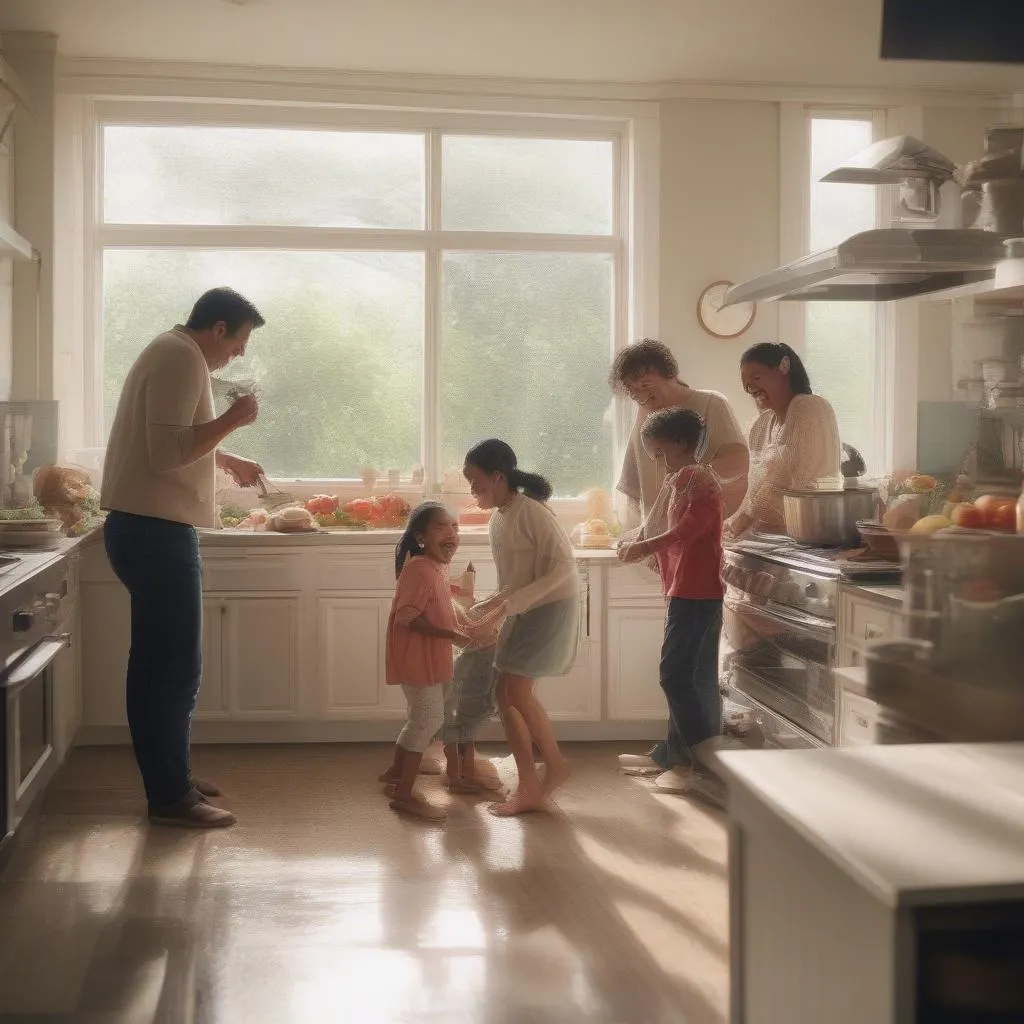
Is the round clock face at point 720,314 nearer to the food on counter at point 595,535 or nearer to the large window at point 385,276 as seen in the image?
the large window at point 385,276

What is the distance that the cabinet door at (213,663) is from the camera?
15.8 ft

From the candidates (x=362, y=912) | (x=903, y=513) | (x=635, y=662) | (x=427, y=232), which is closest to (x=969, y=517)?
(x=903, y=513)

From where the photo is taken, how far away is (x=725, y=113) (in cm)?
537

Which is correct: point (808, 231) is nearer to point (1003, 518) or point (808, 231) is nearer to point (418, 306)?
point (418, 306)

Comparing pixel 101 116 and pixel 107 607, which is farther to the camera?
pixel 101 116

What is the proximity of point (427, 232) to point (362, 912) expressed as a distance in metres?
3.29

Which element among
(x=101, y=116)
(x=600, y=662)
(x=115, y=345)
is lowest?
(x=600, y=662)

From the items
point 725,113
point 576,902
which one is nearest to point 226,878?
point 576,902

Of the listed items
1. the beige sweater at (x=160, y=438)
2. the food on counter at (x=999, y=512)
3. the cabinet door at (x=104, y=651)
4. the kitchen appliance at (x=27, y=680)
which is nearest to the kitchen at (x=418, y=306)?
the cabinet door at (x=104, y=651)

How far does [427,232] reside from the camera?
543cm

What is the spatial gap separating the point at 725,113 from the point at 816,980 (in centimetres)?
468

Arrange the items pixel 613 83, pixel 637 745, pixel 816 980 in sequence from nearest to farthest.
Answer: pixel 816 980 → pixel 637 745 → pixel 613 83

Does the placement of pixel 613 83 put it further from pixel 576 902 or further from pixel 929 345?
pixel 576 902

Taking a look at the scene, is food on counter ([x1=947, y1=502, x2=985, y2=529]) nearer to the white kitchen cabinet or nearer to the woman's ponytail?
the white kitchen cabinet
